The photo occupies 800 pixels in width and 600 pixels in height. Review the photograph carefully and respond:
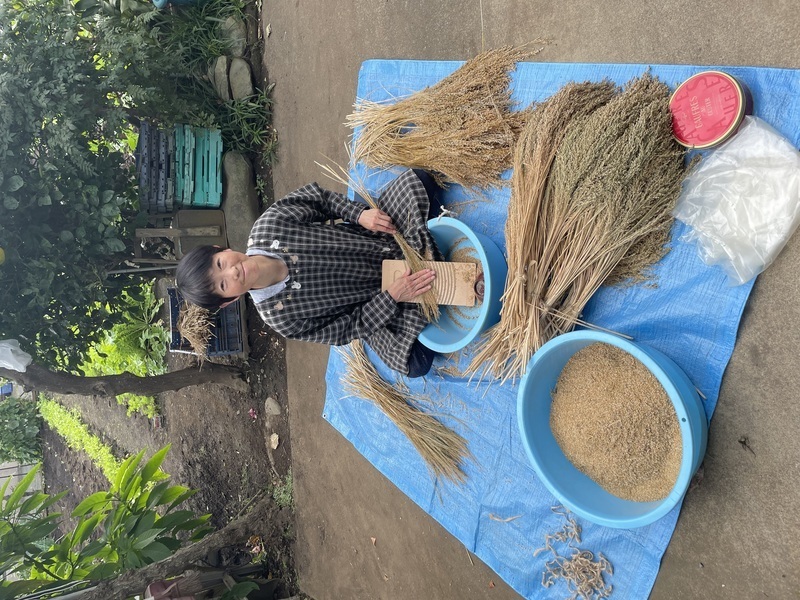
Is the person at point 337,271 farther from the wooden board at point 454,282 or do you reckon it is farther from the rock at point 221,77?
the rock at point 221,77

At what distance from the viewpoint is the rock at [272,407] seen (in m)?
3.71

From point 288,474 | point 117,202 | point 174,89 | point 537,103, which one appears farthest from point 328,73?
point 288,474

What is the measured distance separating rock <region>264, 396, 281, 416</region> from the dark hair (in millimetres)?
1925

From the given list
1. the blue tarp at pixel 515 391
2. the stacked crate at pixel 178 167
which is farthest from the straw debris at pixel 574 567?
the stacked crate at pixel 178 167

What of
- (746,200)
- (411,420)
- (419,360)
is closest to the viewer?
(746,200)

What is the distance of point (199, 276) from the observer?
1.86 meters

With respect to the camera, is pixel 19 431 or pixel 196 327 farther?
pixel 19 431

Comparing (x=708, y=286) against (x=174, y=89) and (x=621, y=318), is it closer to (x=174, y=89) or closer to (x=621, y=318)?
(x=621, y=318)

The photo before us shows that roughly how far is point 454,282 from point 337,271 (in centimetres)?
49

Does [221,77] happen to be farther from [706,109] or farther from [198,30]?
[706,109]

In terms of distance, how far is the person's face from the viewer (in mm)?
1859

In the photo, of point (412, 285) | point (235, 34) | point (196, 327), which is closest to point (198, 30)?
point (235, 34)

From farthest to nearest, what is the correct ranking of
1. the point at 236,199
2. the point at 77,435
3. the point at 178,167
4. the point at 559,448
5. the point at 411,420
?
the point at 77,435 → the point at 236,199 → the point at 178,167 → the point at 411,420 → the point at 559,448

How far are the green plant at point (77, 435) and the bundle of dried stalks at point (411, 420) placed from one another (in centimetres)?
357
